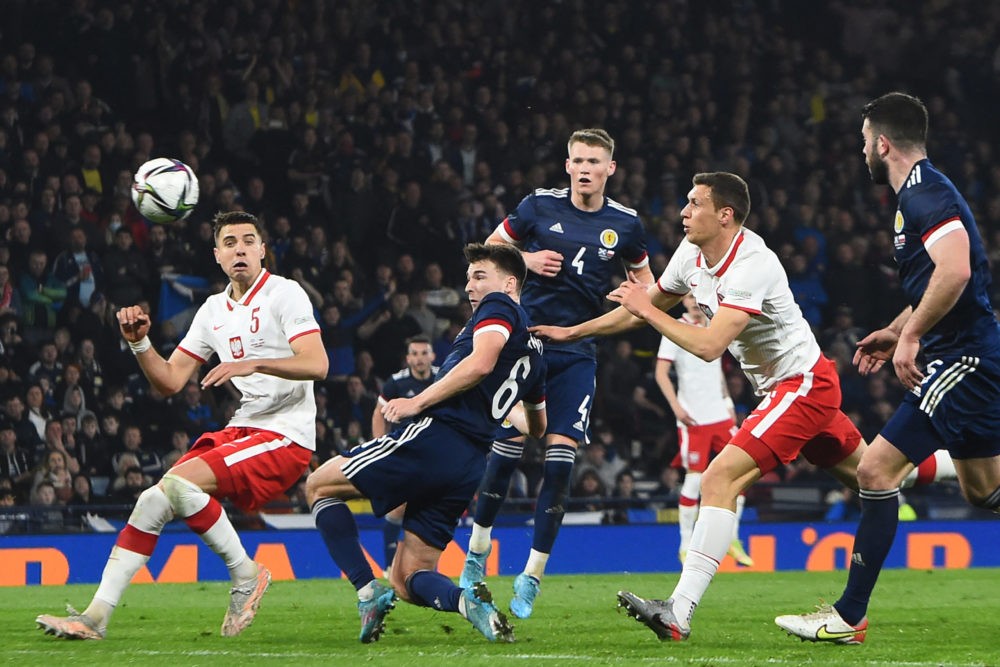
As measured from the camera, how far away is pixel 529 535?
1330 cm

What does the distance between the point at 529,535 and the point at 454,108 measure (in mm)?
6208

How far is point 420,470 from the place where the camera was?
6371 millimetres

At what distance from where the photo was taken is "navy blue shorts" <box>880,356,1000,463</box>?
6.09m

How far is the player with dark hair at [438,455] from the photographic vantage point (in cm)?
631

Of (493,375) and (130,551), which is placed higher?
(493,375)

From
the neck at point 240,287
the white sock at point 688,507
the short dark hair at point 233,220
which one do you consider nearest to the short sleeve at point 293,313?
the neck at point 240,287

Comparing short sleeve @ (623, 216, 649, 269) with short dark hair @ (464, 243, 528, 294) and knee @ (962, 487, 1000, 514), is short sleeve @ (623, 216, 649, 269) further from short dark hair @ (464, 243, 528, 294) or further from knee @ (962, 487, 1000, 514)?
knee @ (962, 487, 1000, 514)

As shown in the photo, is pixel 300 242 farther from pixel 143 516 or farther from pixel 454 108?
pixel 143 516

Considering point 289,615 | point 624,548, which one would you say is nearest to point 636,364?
point 624,548

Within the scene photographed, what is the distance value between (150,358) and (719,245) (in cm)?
Result: 285

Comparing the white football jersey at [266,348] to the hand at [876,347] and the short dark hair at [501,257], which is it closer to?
the short dark hair at [501,257]

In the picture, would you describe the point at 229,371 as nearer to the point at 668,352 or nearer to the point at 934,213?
the point at 934,213

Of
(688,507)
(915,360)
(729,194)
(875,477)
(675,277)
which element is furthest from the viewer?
(688,507)

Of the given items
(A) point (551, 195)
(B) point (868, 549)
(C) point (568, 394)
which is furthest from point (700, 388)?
(B) point (868, 549)
